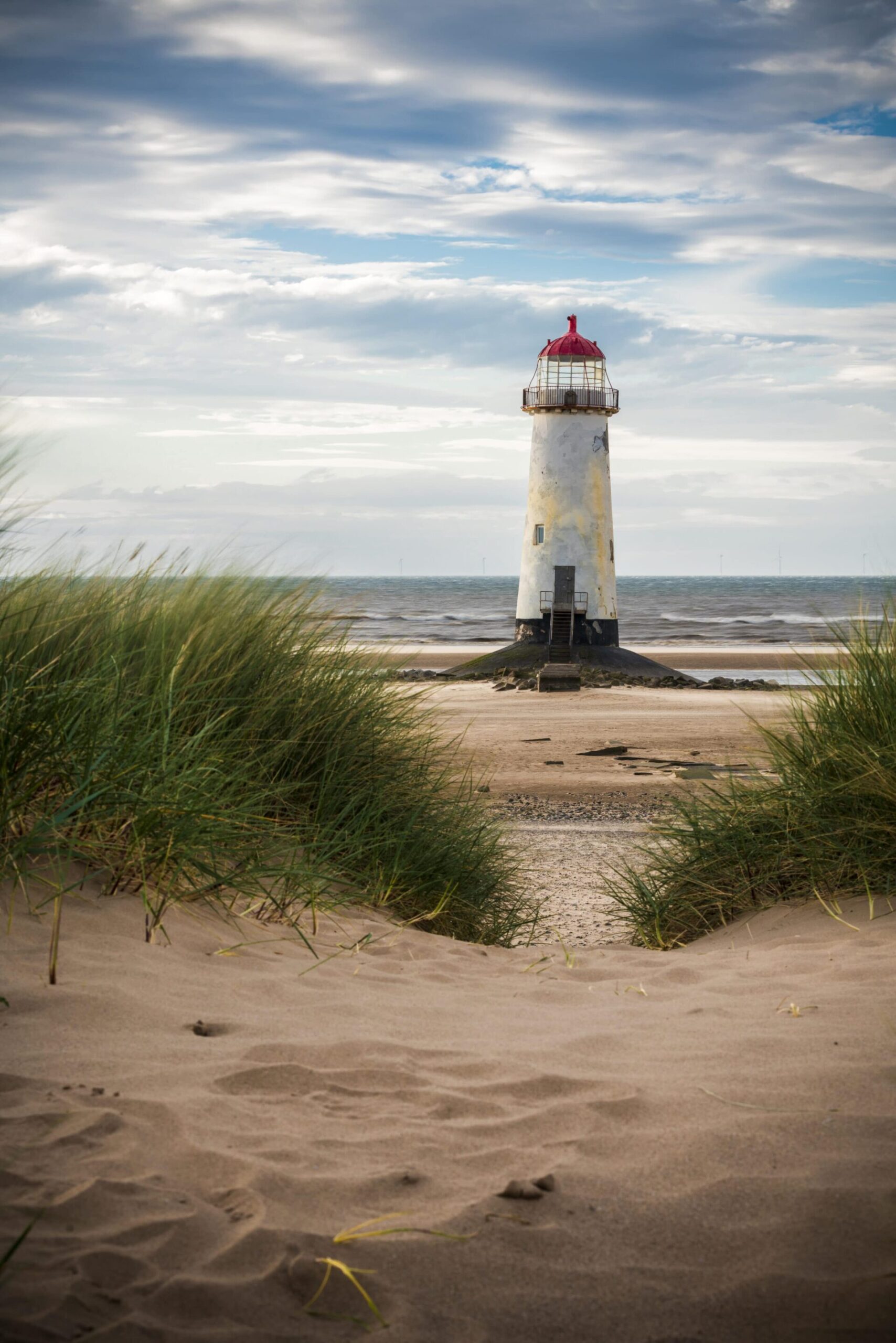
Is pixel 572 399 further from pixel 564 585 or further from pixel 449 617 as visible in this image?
pixel 449 617

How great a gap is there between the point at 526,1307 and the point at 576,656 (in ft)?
72.4

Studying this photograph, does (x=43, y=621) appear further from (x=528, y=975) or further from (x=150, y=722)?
(x=528, y=975)

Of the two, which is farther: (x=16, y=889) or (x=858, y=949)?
(x=858, y=949)

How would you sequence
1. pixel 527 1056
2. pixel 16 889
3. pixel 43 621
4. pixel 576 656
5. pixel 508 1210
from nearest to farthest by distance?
Answer: 1. pixel 508 1210
2. pixel 527 1056
3. pixel 16 889
4. pixel 43 621
5. pixel 576 656

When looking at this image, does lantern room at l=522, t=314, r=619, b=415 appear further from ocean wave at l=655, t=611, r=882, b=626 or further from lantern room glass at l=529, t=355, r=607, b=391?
ocean wave at l=655, t=611, r=882, b=626

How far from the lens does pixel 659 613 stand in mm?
59625

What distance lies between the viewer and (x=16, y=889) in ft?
10.2

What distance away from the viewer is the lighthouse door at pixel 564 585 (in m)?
23.6

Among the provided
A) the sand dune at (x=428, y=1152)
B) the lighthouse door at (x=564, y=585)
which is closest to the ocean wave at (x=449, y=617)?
the lighthouse door at (x=564, y=585)

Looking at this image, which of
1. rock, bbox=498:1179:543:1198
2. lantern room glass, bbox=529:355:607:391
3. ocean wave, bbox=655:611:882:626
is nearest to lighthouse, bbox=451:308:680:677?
lantern room glass, bbox=529:355:607:391

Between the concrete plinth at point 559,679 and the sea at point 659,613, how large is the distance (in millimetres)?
3256

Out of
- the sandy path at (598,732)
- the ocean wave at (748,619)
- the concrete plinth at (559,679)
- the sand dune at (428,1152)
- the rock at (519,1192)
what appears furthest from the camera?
the ocean wave at (748,619)

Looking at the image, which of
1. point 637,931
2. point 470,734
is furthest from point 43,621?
point 470,734

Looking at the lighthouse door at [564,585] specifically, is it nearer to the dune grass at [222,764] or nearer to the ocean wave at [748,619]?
the dune grass at [222,764]
